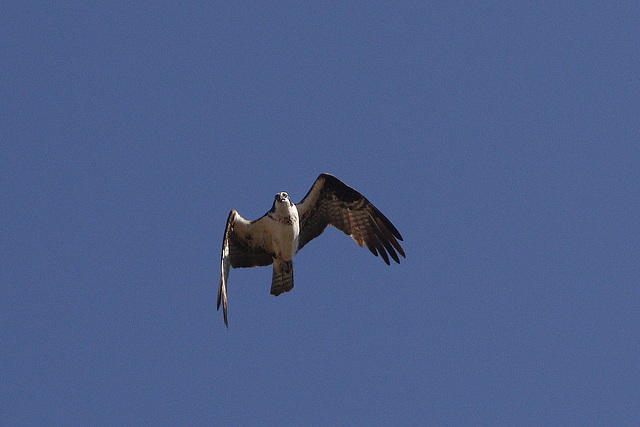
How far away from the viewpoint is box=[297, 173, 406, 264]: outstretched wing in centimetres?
1958

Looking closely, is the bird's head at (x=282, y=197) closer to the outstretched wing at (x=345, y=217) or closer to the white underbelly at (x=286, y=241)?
the white underbelly at (x=286, y=241)

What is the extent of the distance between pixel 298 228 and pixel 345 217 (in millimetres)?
1170

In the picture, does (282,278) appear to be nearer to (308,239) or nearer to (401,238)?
(308,239)

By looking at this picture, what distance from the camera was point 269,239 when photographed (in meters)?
19.2

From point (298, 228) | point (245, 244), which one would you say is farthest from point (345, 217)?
point (245, 244)

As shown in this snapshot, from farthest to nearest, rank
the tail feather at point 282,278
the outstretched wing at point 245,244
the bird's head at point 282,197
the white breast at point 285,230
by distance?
the tail feather at point 282,278 < the outstretched wing at point 245,244 < the white breast at point 285,230 < the bird's head at point 282,197

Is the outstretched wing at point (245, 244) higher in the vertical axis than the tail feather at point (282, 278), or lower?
higher

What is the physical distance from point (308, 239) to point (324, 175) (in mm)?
1338

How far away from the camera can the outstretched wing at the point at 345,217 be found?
19578 mm

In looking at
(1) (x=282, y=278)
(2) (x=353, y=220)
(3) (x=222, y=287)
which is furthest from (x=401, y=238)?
(3) (x=222, y=287)

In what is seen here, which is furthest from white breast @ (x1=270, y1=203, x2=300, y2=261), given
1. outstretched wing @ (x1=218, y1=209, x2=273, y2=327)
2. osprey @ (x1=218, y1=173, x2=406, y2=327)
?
outstretched wing @ (x1=218, y1=209, x2=273, y2=327)

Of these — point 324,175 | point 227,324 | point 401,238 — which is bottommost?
point 227,324

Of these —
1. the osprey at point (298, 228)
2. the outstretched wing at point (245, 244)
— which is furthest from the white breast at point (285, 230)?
the outstretched wing at point (245, 244)

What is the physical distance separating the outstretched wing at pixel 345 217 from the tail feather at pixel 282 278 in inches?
19.0
